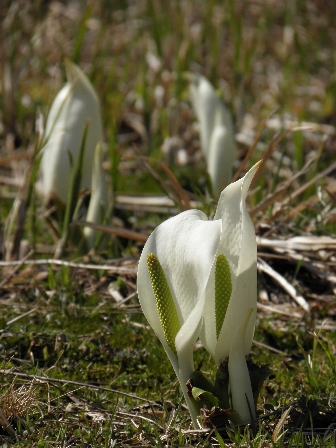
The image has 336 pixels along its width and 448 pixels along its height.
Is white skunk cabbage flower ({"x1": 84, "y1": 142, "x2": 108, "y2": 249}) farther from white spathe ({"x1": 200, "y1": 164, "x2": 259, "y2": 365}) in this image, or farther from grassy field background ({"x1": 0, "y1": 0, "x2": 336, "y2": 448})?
white spathe ({"x1": 200, "y1": 164, "x2": 259, "y2": 365})

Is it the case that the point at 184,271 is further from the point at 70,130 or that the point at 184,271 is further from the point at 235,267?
the point at 70,130

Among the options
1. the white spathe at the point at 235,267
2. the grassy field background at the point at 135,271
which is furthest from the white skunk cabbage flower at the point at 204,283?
the grassy field background at the point at 135,271

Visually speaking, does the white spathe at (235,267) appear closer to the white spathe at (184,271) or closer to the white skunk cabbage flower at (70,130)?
the white spathe at (184,271)

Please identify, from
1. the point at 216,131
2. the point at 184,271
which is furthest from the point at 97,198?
the point at 184,271

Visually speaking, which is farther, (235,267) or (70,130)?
(70,130)

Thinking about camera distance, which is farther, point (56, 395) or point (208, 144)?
point (208, 144)

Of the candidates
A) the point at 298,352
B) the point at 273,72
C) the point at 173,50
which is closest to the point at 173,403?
the point at 298,352

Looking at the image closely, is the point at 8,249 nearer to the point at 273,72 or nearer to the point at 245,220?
the point at 245,220
